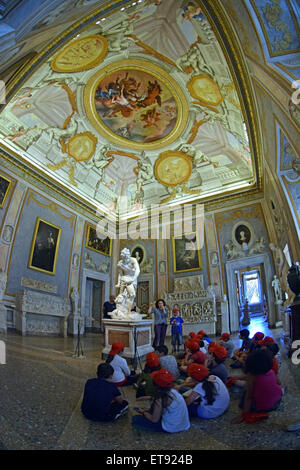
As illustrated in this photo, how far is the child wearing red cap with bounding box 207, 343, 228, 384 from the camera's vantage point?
328 centimetres

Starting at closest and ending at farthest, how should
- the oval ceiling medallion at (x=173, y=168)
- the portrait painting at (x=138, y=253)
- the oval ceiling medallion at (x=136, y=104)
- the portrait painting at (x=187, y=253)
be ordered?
the oval ceiling medallion at (x=136, y=104) → the portrait painting at (x=187, y=253) → the oval ceiling medallion at (x=173, y=168) → the portrait painting at (x=138, y=253)

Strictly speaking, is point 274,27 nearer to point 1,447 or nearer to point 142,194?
point 1,447

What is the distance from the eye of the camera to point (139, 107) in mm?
13336

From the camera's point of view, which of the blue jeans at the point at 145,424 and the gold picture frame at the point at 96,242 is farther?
the gold picture frame at the point at 96,242

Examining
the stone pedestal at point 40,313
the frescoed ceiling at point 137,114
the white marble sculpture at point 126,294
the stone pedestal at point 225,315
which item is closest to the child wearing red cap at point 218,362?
the white marble sculpture at point 126,294

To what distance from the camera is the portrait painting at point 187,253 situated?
1525 cm

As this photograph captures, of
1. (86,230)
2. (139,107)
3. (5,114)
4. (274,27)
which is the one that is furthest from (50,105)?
(274,27)

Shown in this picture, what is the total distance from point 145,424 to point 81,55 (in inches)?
461

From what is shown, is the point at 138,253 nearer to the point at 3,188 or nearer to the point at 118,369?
the point at 3,188

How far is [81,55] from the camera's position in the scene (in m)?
10.1

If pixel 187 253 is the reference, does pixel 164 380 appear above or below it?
below

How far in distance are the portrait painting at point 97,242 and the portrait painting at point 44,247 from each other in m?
2.35

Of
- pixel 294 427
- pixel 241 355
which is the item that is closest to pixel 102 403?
pixel 294 427

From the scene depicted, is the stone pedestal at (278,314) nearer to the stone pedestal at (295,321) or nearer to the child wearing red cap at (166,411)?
the stone pedestal at (295,321)
